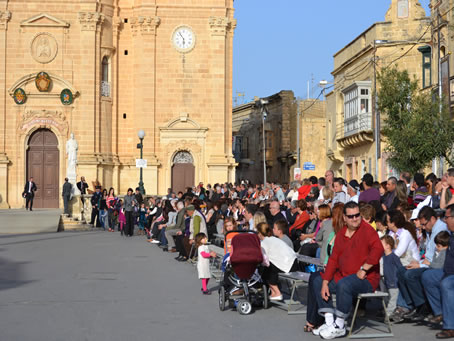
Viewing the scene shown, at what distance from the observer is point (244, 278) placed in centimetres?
1177

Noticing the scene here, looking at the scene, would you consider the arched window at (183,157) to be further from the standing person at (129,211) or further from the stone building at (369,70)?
the standing person at (129,211)

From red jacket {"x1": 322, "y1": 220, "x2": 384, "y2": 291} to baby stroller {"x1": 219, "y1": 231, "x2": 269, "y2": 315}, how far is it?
1.94 m

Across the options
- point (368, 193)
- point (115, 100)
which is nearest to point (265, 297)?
point (368, 193)

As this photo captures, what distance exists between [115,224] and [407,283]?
24611 millimetres

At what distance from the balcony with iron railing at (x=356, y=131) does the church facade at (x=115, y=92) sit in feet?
19.8

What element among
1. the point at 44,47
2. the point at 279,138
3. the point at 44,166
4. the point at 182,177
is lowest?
the point at 182,177

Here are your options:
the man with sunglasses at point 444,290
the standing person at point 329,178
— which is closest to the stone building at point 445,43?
the standing person at point 329,178

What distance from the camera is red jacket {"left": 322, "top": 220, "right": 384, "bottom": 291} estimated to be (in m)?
9.59

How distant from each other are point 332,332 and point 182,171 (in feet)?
114

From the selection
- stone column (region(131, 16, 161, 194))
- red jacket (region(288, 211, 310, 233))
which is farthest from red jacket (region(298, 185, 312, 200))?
stone column (region(131, 16, 161, 194))

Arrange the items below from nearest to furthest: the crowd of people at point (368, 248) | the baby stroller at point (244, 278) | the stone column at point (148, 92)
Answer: the crowd of people at point (368, 248) → the baby stroller at point (244, 278) → the stone column at point (148, 92)

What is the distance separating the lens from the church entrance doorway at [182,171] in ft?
145

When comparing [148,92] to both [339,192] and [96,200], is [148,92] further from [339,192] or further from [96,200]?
[339,192]

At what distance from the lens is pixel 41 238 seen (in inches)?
1077
